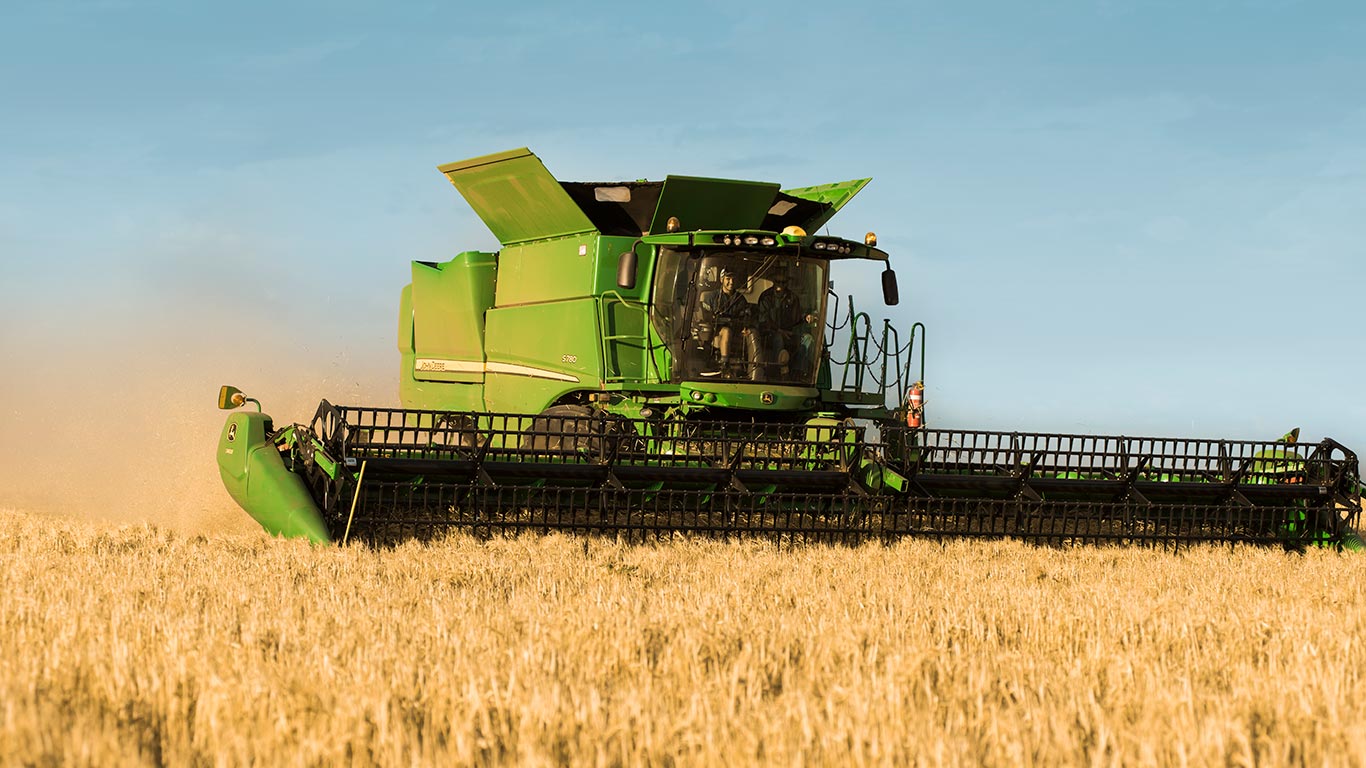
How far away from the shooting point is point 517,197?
33.5 feet

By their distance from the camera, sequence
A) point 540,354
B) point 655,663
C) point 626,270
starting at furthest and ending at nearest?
point 540,354 → point 626,270 → point 655,663

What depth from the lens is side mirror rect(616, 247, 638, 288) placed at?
28.9ft

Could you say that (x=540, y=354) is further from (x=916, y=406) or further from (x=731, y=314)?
(x=916, y=406)

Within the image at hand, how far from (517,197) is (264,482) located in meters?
3.62

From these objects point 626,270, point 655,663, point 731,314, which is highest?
point 626,270

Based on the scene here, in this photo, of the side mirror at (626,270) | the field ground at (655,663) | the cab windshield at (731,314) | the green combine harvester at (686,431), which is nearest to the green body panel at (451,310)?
the green combine harvester at (686,431)

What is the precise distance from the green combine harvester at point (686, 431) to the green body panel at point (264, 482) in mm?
14

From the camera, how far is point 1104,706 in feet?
11.0

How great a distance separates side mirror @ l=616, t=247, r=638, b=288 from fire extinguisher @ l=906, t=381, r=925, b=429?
8.30 feet

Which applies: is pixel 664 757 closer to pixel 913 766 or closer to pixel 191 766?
pixel 913 766

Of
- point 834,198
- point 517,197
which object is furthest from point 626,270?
point 834,198

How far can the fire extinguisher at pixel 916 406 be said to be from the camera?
10.2 m

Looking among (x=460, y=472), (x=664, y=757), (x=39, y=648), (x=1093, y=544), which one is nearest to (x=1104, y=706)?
(x=664, y=757)

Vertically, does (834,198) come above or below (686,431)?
above
